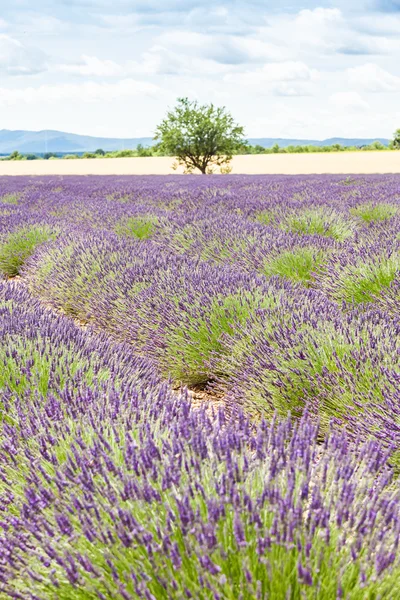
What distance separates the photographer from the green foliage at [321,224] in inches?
269

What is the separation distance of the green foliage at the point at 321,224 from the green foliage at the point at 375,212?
24.6 inches

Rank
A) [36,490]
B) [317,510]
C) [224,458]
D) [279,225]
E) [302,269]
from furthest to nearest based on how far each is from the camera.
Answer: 1. [279,225]
2. [302,269]
3. [36,490]
4. [224,458]
5. [317,510]

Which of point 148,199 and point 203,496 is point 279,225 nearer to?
point 148,199

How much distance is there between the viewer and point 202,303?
378cm

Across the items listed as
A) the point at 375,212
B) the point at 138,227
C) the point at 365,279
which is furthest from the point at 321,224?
the point at 365,279

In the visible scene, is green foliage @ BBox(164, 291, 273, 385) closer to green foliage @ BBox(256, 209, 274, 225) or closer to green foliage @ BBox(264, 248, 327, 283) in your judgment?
green foliage @ BBox(264, 248, 327, 283)

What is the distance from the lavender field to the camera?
1253 mm

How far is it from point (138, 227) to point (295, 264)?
10.5 feet

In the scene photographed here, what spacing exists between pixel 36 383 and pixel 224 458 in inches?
48.0

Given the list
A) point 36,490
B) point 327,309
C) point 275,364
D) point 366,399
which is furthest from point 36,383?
point 327,309

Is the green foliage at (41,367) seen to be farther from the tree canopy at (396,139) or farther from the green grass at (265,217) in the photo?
the tree canopy at (396,139)

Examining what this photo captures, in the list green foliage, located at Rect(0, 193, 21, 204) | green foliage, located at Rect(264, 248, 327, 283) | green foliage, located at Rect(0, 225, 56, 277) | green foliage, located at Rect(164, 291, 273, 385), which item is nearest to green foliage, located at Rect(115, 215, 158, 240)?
green foliage, located at Rect(0, 225, 56, 277)

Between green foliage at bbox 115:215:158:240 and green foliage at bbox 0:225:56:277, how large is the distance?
2.91 ft

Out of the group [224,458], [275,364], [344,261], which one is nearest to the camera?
[224,458]
